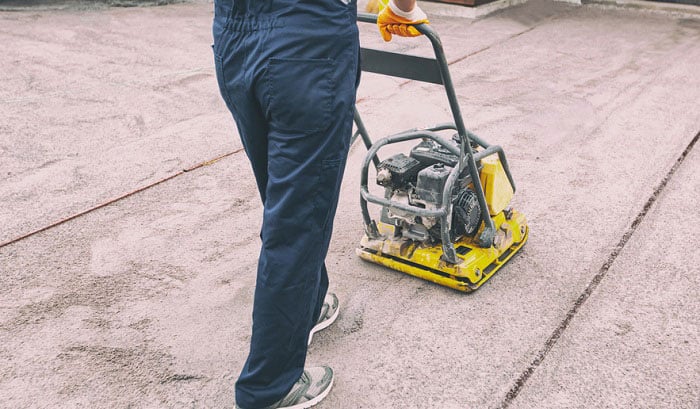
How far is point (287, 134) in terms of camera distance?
2008 millimetres

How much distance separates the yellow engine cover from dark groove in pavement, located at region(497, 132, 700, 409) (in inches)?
20.1

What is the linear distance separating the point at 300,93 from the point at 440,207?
1088 millimetres

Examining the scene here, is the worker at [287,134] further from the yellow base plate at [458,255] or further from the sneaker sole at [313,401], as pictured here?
Answer: the yellow base plate at [458,255]

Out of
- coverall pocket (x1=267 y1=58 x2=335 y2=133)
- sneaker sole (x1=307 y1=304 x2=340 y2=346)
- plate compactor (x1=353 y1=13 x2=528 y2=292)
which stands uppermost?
coverall pocket (x1=267 y1=58 x2=335 y2=133)

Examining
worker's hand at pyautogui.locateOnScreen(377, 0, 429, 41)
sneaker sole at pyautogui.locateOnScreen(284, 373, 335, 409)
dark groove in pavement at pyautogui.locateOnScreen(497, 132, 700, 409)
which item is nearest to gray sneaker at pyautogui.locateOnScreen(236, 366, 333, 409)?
sneaker sole at pyautogui.locateOnScreen(284, 373, 335, 409)

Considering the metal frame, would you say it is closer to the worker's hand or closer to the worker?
the worker's hand

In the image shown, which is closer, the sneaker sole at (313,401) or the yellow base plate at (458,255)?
the sneaker sole at (313,401)

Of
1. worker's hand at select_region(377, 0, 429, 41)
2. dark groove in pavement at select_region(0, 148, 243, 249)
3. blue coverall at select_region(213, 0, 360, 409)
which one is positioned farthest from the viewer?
dark groove in pavement at select_region(0, 148, 243, 249)

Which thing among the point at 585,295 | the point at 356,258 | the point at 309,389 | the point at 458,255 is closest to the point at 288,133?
the point at 309,389

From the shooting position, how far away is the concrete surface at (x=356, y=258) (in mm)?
2498

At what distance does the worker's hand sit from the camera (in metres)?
2.41

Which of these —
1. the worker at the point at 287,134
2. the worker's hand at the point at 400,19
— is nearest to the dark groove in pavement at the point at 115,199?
the worker at the point at 287,134

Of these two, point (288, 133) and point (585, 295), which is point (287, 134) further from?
point (585, 295)

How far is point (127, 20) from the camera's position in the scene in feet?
26.6
